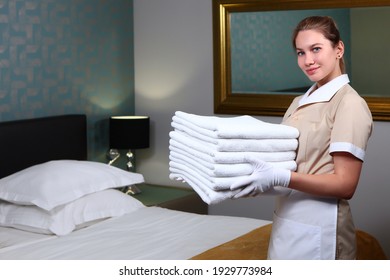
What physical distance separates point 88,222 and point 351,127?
1738 mm

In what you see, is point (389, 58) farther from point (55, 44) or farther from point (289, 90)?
point (55, 44)

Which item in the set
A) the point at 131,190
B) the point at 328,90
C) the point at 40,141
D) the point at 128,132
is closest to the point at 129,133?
the point at 128,132

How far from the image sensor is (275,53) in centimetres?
403

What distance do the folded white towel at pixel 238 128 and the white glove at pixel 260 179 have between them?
74mm

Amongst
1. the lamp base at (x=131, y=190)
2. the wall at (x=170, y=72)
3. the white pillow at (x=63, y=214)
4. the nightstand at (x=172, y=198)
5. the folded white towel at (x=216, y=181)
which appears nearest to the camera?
the folded white towel at (x=216, y=181)

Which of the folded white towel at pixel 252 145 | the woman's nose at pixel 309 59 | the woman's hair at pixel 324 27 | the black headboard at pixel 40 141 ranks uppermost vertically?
the woman's hair at pixel 324 27

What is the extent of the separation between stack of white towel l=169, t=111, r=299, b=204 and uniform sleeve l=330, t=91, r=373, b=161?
4.8 inches

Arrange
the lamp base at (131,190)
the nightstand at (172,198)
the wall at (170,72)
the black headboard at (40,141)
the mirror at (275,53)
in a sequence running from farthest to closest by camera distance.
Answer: the wall at (170,72) < the lamp base at (131,190) < the nightstand at (172,198) < the mirror at (275,53) < the black headboard at (40,141)

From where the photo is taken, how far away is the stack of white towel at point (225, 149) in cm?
162

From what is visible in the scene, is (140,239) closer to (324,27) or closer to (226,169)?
(226,169)

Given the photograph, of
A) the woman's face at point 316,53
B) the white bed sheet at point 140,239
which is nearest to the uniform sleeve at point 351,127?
the woman's face at point 316,53

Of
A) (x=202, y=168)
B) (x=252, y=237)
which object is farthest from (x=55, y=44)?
(x=202, y=168)

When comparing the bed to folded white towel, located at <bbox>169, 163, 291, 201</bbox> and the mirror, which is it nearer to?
folded white towel, located at <bbox>169, 163, 291, 201</bbox>

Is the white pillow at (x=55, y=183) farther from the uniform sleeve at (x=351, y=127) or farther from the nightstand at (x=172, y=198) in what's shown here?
the uniform sleeve at (x=351, y=127)
